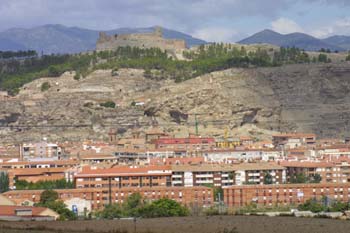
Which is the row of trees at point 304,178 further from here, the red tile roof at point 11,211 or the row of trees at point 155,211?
the red tile roof at point 11,211

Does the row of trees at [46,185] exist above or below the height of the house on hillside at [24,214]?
below

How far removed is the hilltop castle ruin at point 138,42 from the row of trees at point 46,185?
6142 cm

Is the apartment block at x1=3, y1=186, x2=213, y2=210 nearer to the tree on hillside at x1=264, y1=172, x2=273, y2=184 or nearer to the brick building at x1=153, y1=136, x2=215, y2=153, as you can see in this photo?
the tree on hillside at x1=264, y1=172, x2=273, y2=184

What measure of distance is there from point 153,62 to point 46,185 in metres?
49.2

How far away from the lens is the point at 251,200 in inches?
1827

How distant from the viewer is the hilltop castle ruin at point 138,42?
118 meters

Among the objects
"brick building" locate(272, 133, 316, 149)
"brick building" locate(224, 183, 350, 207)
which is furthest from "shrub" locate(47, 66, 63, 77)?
"brick building" locate(224, 183, 350, 207)

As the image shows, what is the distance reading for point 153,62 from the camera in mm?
101938

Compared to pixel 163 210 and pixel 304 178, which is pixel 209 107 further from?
pixel 163 210

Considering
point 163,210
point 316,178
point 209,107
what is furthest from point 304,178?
→ point 209,107

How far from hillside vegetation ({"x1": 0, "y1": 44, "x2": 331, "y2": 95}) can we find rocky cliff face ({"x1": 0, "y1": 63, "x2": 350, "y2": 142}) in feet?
11.7

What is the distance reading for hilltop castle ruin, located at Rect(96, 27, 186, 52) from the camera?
118 meters

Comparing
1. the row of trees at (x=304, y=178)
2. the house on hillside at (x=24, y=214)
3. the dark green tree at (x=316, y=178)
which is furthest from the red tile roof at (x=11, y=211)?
the dark green tree at (x=316, y=178)

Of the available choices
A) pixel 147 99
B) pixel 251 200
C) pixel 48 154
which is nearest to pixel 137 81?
pixel 147 99
